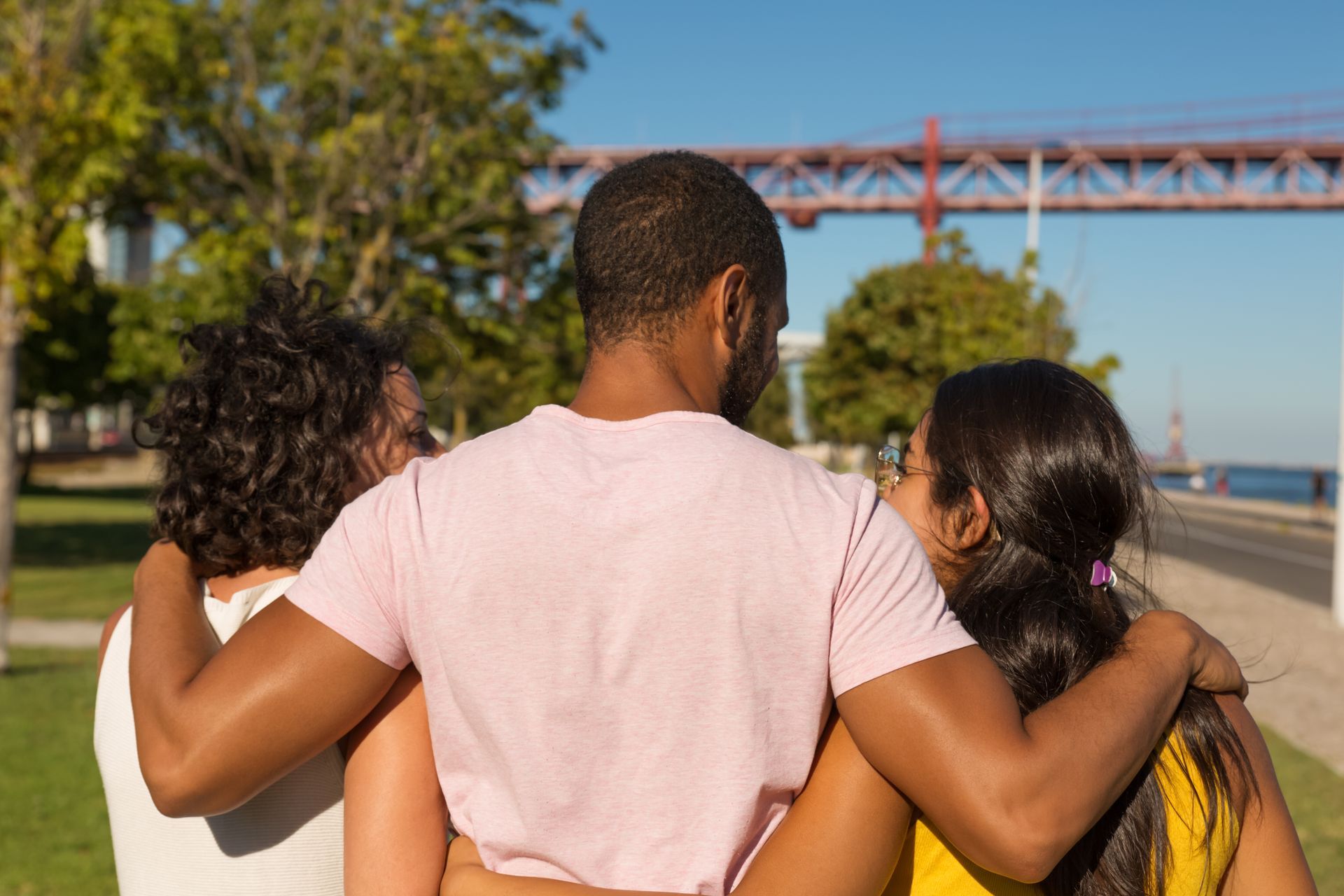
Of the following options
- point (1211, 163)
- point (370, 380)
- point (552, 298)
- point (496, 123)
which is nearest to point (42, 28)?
point (496, 123)

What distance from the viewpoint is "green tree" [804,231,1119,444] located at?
14.3 meters

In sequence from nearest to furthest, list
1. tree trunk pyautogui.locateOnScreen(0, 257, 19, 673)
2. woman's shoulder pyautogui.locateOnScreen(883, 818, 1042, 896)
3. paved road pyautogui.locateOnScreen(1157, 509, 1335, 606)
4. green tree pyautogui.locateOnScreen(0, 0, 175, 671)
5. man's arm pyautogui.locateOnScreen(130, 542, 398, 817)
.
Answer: man's arm pyautogui.locateOnScreen(130, 542, 398, 817) → woman's shoulder pyautogui.locateOnScreen(883, 818, 1042, 896) → green tree pyautogui.locateOnScreen(0, 0, 175, 671) → tree trunk pyautogui.locateOnScreen(0, 257, 19, 673) → paved road pyautogui.locateOnScreen(1157, 509, 1335, 606)

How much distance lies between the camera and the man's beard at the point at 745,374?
64.8 inches

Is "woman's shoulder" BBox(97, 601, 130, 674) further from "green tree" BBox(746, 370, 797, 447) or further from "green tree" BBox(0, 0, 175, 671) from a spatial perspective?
"green tree" BBox(746, 370, 797, 447)

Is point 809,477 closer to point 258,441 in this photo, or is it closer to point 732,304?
point 732,304

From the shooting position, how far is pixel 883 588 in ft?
4.64

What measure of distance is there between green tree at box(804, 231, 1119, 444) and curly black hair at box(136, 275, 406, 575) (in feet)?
7.37

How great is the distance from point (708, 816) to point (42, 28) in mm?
10143

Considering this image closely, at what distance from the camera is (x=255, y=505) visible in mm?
1998

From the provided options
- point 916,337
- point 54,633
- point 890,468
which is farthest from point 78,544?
point 890,468

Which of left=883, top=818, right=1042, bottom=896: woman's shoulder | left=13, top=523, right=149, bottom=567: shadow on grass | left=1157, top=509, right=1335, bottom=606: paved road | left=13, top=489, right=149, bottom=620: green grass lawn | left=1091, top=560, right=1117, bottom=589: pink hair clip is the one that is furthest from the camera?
left=13, top=523, right=149, bottom=567: shadow on grass

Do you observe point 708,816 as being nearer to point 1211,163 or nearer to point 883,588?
point 883,588

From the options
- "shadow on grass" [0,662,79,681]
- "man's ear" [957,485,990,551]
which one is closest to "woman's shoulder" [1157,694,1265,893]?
"man's ear" [957,485,990,551]

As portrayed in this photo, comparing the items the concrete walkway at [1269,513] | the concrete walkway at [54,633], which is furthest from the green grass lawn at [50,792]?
the concrete walkway at [1269,513]
